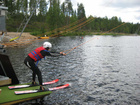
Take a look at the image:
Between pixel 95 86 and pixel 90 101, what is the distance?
114 inches

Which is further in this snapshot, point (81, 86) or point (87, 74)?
point (87, 74)

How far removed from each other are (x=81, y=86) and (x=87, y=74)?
3.66 metres

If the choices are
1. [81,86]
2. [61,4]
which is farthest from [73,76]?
[61,4]

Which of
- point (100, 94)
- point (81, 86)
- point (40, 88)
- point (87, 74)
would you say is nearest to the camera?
point (40, 88)

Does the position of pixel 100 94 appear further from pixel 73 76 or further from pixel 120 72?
pixel 120 72

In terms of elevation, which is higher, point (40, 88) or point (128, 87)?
point (40, 88)

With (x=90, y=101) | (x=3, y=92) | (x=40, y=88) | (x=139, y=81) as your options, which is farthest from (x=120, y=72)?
(x=3, y=92)

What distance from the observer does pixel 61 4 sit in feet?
419

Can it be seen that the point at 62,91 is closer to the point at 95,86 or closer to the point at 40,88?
the point at 40,88

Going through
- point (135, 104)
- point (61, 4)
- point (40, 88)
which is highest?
point (61, 4)

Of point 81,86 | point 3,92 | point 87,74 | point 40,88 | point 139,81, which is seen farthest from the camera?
point 87,74

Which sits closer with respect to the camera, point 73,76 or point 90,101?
point 90,101

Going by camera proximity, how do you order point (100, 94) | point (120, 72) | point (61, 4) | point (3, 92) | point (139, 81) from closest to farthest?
point (3, 92)
point (100, 94)
point (139, 81)
point (120, 72)
point (61, 4)

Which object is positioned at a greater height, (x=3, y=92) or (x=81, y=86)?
(x=3, y=92)
